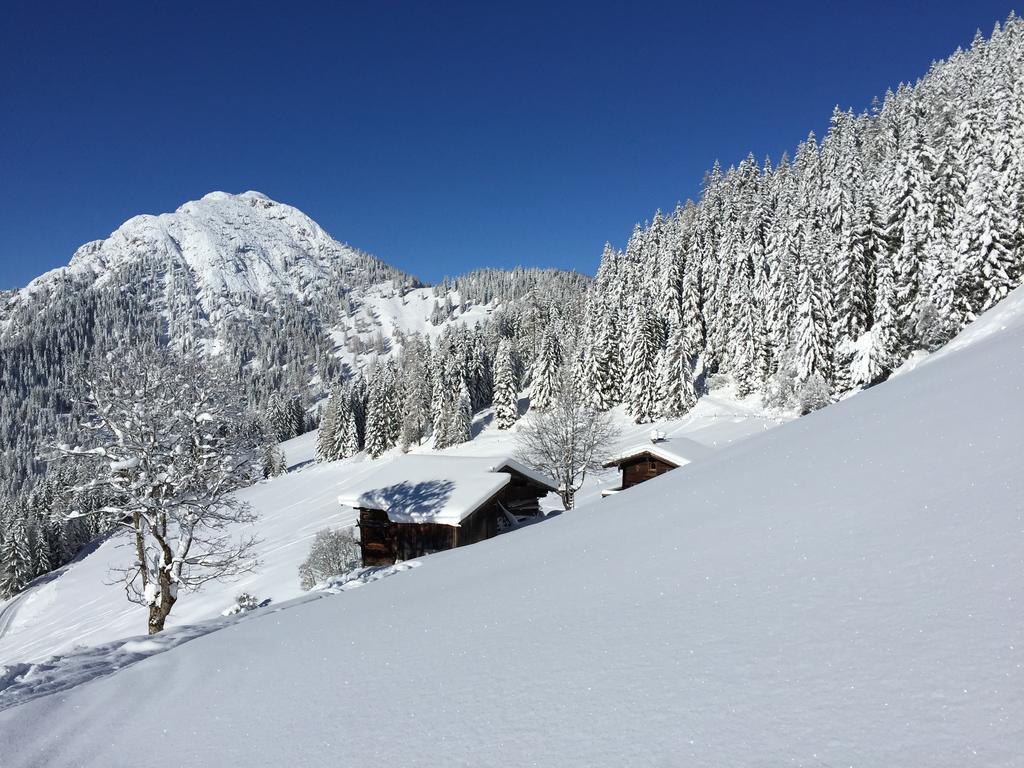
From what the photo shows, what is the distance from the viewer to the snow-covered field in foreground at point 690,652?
2250 mm

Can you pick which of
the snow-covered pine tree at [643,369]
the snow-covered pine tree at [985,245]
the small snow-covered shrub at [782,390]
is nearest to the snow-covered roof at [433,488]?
the snow-covered pine tree at [985,245]

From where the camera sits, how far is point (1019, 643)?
7.48 feet

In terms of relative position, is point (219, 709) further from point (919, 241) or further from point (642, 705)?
point (919, 241)

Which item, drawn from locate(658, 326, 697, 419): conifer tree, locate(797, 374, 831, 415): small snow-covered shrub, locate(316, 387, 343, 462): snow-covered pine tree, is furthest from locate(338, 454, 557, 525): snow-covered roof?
locate(316, 387, 343, 462): snow-covered pine tree

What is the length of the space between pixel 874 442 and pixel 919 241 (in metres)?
35.4

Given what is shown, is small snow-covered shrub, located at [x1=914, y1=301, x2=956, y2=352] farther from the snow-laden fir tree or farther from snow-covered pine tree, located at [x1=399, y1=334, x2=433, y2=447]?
snow-covered pine tree, located at [x1=399, y1=334, x2=433, y2=447]

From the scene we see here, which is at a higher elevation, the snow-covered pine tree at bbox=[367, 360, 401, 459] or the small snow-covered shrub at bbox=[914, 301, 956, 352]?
the snow-covered pine tree at bbox=[367, 360, 401, 459]

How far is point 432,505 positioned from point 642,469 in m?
13.0

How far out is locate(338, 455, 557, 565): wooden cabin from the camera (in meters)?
21.6

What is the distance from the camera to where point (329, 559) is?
82.0 ft

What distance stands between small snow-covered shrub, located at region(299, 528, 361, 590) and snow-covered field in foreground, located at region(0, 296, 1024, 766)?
63.4 ft

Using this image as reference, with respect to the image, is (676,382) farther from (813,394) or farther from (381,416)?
(381,416)

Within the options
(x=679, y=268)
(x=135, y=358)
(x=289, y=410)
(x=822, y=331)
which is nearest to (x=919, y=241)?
(x=822, y=331)

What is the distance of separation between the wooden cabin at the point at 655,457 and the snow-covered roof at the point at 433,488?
18.3 ft
